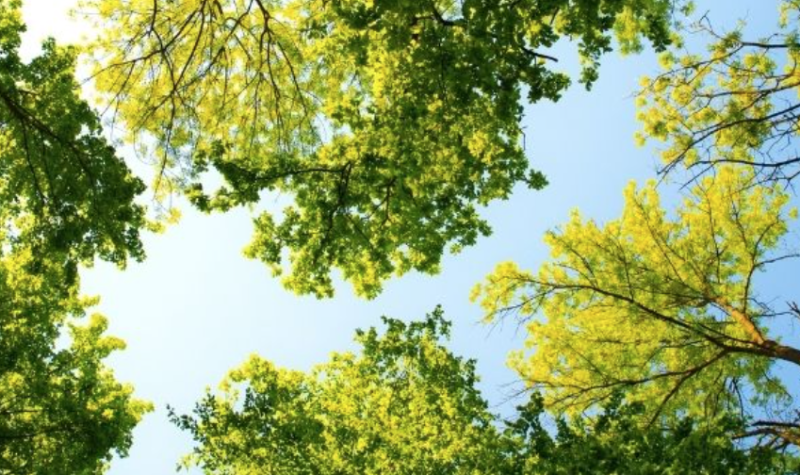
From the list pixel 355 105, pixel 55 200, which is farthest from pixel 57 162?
pixel 355 105

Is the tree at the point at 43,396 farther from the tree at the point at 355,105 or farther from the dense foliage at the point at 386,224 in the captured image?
the tree at the point at 355,105

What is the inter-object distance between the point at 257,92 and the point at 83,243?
12.9ft

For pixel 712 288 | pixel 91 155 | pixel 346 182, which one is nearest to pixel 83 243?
pixel 91 155

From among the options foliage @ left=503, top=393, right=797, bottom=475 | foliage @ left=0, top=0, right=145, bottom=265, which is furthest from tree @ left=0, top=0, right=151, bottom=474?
foliage @ left=503, top=393, right=797, bottom=475

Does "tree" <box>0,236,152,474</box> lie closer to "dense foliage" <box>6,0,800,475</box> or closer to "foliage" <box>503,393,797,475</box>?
"dense foliage" <box>6,0,800,475</box>

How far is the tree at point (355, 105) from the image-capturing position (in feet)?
20.6

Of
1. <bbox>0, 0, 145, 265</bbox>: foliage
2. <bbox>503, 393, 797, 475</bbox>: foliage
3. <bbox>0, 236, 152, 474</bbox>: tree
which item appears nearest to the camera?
<bbox>503, 393, 797, 475</bbox>: foliage

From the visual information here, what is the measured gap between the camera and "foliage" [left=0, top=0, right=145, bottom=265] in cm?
688

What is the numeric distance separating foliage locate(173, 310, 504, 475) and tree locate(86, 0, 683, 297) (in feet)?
6.69

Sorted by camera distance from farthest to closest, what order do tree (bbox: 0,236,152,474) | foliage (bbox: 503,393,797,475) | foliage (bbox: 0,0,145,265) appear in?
tree (bbox: 0,236,152,474)
foliage (bbox: 0,0,145,265)
foliage (bbox: 503,393,797,475)

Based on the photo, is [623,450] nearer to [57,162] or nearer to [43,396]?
[57,162]

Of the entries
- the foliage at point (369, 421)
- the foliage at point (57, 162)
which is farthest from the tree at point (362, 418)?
the foliage at point (57, 162)

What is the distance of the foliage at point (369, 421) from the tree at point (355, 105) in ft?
6.69

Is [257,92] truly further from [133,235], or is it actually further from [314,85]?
[133,235]
